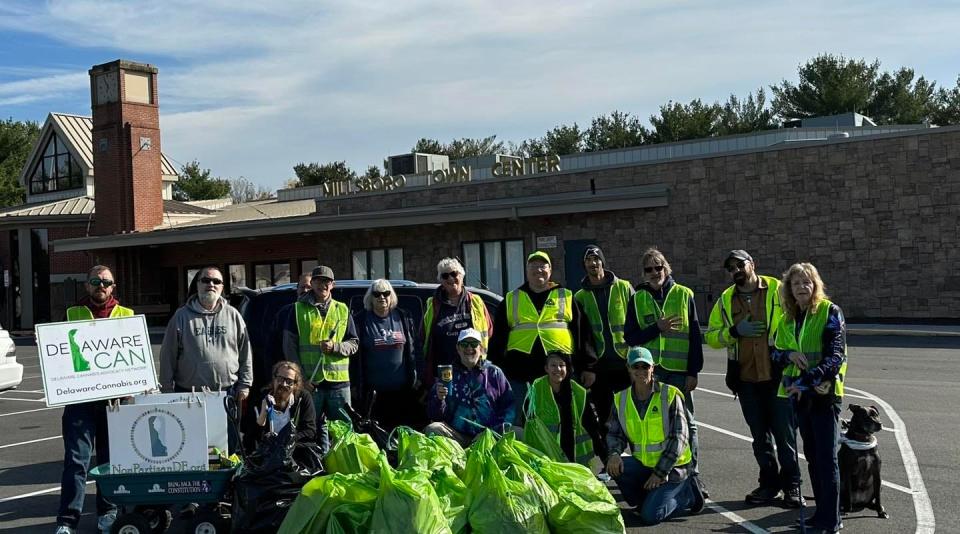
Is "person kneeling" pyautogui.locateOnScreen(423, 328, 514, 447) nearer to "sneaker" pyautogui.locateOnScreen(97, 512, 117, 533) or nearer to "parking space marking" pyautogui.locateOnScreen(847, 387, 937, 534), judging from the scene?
"sneaker" pyautogui.locateOnScreen(97, 512, 117, 533)

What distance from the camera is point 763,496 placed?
727 centimetres

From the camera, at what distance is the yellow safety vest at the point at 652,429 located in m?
7.03

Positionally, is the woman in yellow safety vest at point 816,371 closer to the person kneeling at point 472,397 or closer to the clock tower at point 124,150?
the person kneeling at point 472,397

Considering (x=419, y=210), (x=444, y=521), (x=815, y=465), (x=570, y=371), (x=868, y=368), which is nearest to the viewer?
(x=444, y=521)

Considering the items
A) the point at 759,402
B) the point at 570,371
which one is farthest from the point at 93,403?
the point at 759,402

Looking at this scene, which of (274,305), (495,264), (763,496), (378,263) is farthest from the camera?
(378,263)

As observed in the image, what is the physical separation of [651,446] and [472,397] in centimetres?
142

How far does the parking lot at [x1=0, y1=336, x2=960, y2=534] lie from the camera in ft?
22.4

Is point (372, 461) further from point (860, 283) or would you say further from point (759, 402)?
point (860, 283)

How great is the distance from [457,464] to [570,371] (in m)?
1.60

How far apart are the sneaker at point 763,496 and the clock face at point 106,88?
37.2m

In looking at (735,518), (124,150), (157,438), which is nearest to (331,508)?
(157,438)

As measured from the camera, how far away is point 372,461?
6414 millimetres

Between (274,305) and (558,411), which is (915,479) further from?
(274,305)
